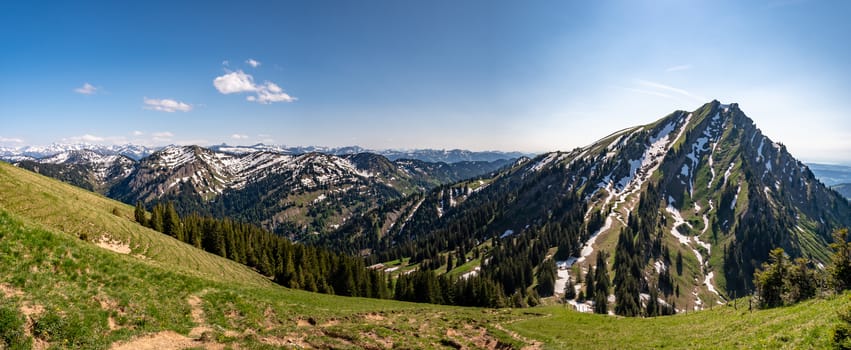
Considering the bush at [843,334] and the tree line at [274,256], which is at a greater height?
the bush at [843,334]

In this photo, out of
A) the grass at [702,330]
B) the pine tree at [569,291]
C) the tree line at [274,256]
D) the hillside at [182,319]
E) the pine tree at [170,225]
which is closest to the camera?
the hillside at [182,319]

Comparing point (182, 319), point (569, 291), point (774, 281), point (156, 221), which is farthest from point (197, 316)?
point (569, 291)

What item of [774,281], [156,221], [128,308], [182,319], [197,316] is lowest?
[774,281]

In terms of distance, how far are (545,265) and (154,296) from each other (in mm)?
164263

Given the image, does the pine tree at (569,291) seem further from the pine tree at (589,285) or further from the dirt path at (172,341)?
the dirt path at (172,341)

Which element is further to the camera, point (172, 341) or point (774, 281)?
point (774, 281)

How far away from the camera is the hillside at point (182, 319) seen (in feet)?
59.5

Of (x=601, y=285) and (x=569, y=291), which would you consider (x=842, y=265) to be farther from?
(x=601, y=285)

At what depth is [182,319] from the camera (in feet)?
78.8

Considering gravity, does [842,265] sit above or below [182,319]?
below

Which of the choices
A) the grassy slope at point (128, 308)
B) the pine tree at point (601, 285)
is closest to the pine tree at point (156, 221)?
the grassy slope at point (128, 308)

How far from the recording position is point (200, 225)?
93688mm

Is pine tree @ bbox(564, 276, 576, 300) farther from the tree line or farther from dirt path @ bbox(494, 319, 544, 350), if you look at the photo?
dirt path @ bbox(494, 319, 544, 350)

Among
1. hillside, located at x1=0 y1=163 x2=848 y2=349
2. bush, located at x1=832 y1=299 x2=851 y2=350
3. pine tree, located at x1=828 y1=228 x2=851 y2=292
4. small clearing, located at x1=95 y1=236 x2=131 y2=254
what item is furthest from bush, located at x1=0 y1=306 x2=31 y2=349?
pine tree, located at x1=828 y1=228 x2=851 y2=292
